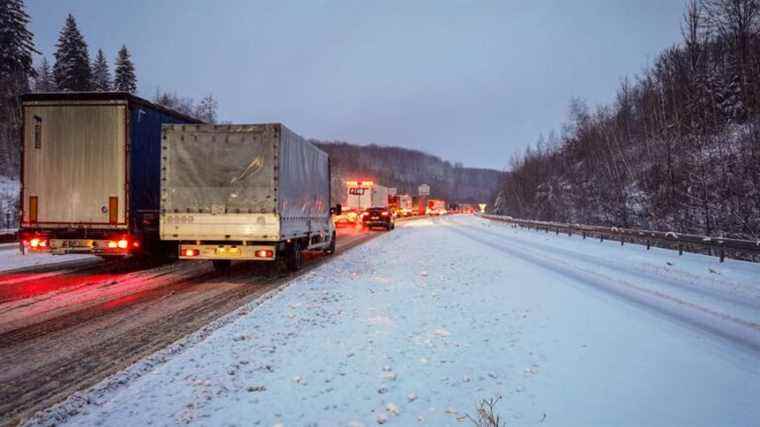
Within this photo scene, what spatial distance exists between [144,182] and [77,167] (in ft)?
5.20

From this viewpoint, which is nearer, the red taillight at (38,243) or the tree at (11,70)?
the red taillight at (38,243)

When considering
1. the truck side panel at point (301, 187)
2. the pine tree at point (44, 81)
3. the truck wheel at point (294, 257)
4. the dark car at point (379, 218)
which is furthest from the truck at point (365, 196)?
the pine tree at point (44, 81)

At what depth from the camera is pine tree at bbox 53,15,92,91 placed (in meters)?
52.4

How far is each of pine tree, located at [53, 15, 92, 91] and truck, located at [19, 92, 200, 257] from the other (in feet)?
167

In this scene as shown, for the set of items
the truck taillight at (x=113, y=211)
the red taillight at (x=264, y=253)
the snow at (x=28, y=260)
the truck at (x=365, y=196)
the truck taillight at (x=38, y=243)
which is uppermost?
the truck at (x=365, y=196)

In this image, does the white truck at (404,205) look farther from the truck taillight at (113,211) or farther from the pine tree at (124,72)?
the truck taillight at (113,211)

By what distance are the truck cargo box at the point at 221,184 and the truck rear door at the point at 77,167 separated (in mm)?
1632

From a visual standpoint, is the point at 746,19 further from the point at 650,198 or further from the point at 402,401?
the point at 402,401

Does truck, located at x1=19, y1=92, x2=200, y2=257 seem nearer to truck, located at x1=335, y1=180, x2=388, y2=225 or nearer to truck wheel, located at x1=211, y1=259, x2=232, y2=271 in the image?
truck wheel, located at x1=211, y1=259, x2=232, y2=271

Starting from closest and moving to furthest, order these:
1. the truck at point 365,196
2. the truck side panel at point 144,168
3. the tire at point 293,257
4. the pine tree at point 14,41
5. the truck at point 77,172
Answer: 1. the truck at point 77,172
2. the truck side panel at point 144,168
3. the tire at point 293,257
4. the truck at point 365,196
5. the pine tree at point 14,41

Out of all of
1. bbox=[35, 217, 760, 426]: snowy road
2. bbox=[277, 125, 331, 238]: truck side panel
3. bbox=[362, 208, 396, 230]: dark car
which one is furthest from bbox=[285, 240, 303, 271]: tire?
bbox=[362, 208, 396, 230]: dark car

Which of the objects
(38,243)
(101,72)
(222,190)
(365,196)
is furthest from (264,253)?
(101,72)

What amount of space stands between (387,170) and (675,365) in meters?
185

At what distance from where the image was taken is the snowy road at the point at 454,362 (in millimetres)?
3857
